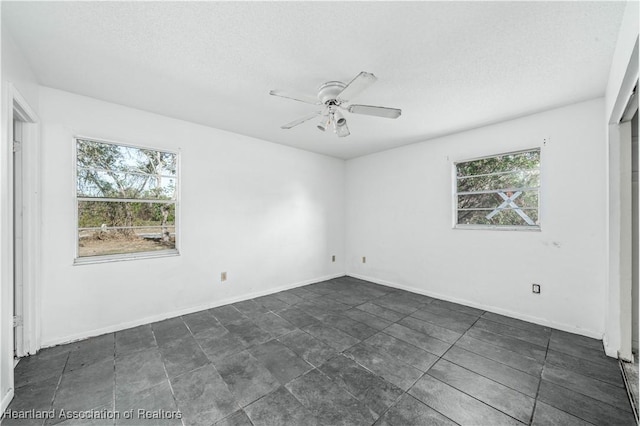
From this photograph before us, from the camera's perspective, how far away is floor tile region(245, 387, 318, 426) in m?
1.62

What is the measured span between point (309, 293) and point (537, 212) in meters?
3.37

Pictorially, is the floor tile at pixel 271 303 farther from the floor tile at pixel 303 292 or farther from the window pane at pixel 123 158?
the window pane at pixel 123 158

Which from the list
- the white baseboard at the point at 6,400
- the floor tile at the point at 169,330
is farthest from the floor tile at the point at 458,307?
the white baseboard at the point at 6,400

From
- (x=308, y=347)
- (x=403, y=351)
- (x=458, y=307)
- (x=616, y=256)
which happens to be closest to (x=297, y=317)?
(x=308, y=347)

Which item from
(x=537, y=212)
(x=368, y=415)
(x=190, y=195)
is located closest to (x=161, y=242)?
(x=190, y=195)

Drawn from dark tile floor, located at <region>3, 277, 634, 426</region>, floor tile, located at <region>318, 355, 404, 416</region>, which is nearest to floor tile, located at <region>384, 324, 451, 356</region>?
dark tile floor, located at <region>3, 277, 634, 426</region>

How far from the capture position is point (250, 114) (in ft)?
10.3

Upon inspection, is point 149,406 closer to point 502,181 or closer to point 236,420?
point 236,420

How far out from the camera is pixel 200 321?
3.12 m

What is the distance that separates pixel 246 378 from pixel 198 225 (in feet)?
7.05

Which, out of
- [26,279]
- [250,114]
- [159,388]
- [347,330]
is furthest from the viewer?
[250,114]

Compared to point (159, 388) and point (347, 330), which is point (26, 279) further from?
point (347, 330)

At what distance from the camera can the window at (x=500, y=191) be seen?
10.5 feet

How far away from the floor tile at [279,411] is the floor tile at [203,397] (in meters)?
0.15
